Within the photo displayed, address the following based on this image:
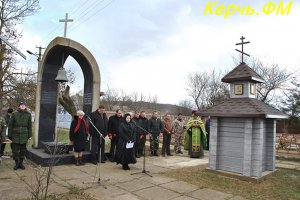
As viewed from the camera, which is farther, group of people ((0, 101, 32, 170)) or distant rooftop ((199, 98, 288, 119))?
group of people ((0, 101, 32, 170))

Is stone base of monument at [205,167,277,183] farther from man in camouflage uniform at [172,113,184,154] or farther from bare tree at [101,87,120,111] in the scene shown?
bare tree at [101,87,120,111]

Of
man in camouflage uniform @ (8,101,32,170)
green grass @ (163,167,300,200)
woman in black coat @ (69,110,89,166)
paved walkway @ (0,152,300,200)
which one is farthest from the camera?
woman in black coat @ (69,110,89,166)

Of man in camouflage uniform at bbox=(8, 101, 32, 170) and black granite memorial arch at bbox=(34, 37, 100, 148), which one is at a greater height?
black granite memorial arch at bbox=(34, 37, 100, 148)

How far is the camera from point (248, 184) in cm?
722

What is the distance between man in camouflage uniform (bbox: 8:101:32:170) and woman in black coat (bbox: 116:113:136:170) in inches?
103

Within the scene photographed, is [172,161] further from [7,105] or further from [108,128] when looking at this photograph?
[7,105]

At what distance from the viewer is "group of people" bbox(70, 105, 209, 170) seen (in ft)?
26.7

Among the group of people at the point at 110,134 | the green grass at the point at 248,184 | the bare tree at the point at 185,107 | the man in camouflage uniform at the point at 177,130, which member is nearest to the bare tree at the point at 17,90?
the group of people at the point at 110,134

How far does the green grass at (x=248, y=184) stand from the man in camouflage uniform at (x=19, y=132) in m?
4.07

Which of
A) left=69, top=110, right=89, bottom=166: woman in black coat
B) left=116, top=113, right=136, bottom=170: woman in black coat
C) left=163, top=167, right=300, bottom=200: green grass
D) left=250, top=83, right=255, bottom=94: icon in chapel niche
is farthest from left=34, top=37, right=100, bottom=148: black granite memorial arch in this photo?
left=250, top=83, right=255, bottom=94: icon in chapel niche

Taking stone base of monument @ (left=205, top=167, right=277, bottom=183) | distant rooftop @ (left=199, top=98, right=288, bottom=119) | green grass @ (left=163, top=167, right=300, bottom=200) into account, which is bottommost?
green grass @ (left=163, top=167, right=300, bottom=200)

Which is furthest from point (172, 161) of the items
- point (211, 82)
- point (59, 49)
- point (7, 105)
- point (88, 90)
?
point (211, 82)

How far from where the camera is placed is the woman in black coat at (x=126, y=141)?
8.02 m

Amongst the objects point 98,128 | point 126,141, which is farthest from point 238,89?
point 98,128
